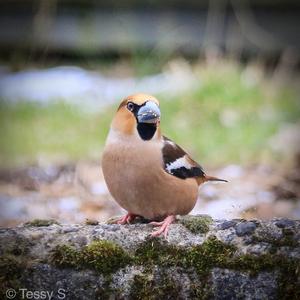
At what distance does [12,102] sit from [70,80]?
675 millimetres

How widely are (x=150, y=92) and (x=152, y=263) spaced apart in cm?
337

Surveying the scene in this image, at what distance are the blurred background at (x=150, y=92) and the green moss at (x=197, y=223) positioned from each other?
0.55 m

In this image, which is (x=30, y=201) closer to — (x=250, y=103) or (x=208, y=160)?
(x=208, y=160)

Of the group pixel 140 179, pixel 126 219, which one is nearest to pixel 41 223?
pixel 126 219

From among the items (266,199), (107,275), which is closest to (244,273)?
(107,275)

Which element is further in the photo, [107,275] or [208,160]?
→ [208,160]

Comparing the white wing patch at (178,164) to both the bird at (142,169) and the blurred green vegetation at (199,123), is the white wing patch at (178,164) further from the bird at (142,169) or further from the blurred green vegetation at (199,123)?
the blurred green vegetation at (199,123)

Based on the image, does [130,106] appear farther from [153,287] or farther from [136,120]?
[153,287]

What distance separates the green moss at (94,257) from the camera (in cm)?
246

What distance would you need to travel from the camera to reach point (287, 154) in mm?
4801

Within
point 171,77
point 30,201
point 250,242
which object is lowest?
point 30,201

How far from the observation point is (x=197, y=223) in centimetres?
256

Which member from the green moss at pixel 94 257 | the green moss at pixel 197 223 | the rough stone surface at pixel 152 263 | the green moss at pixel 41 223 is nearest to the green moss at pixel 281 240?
the rough stone surface at pixel 152 263

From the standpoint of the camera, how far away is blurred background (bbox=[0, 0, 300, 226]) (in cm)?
424
